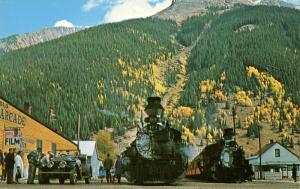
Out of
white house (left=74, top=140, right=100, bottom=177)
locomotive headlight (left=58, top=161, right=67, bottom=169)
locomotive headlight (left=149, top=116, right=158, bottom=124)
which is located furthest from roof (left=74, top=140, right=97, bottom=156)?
locomotive headlight (left=149, top=116, right=158, bottom=124)

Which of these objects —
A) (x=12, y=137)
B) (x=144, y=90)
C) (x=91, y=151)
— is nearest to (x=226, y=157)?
(x=12, y=137)

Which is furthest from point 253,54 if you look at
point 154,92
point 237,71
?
point 154,92

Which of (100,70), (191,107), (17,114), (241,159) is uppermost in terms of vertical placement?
(100,70)

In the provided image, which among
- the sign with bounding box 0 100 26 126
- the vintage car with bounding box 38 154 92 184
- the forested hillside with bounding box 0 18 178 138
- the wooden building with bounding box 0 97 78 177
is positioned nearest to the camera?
the vintage car with bounding box 38 154 92 184

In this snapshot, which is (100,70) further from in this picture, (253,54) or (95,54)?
(253,54)

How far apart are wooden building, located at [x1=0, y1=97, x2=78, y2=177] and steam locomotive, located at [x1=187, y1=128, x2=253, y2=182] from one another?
29.0 ft

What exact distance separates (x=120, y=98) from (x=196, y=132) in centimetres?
3286

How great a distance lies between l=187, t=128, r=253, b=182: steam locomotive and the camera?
109 ft

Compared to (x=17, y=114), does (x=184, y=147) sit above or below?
below

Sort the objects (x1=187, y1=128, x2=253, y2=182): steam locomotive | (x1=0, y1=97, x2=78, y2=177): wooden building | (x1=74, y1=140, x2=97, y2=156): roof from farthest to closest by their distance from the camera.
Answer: (x1=74, y1=140, x2=97, y2=156): roof
(x1=0, y1=97, x2=78, y2=177): wooden building
(x1=187, y1=128, x2=253, y2=182): steam locomotive

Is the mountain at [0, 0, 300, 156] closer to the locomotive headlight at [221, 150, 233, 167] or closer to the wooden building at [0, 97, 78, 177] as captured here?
the wooden building at [0, 97, 78, 177]

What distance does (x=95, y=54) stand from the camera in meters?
189

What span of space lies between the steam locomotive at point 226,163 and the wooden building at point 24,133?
29.0ft

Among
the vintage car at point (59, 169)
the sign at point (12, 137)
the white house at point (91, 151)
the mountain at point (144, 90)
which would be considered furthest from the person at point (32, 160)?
the mountain at point (144, 90)
